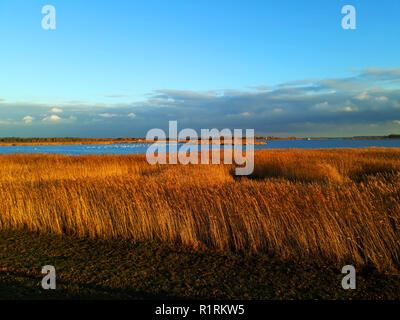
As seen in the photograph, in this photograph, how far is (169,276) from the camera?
429cm

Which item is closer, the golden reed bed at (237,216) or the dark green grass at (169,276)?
the dark green grass at (169,276)

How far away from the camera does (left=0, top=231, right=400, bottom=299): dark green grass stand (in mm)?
3699

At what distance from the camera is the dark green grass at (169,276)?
370cm

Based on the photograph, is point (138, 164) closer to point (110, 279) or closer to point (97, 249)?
point (97, 249)

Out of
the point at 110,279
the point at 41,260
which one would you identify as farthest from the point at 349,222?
the point at 41,260

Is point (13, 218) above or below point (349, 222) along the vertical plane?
below

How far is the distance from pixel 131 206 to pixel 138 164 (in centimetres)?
1314

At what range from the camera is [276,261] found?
486cm

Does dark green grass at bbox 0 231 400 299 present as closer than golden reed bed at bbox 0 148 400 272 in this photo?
Yes

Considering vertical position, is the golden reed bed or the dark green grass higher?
the golden reed bed

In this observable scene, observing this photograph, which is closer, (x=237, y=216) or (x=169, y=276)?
(x=169, y=276)

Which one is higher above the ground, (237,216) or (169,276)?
(237,216)

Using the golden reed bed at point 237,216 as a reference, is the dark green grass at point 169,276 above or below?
below
